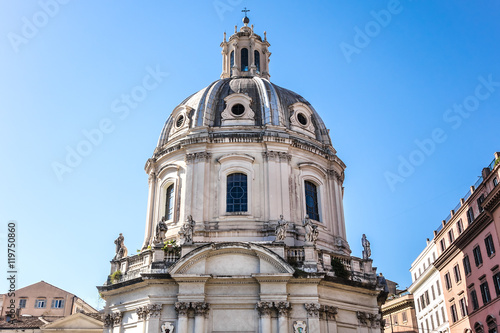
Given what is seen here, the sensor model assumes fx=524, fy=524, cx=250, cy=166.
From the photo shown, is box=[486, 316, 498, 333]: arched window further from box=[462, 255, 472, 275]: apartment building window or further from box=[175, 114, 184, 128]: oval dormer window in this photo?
box=[175, 114, 184, 128]: oval dormer window

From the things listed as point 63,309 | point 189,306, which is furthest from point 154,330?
point 63,309

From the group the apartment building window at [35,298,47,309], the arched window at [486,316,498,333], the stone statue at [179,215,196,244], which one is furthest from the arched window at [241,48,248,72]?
the apartment building window at [35,298,47,309]

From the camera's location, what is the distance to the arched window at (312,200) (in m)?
33.6

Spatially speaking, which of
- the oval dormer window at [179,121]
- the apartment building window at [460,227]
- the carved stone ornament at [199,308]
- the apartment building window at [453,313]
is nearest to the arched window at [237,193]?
the oval dormer window at [179,121]

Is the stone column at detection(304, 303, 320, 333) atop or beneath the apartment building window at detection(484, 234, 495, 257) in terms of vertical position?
beneath

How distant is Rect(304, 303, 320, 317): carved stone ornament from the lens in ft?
86.8

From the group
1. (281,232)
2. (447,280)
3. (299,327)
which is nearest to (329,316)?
(299,327)

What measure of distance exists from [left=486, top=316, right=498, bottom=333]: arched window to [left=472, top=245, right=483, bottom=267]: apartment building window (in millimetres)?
3877

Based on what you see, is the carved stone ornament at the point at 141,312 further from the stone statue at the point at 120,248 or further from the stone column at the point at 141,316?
the stone statue at the point at 120,248

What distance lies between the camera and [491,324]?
36.0m

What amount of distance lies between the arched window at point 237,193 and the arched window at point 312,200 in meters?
4.22

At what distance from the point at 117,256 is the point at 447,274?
28.3m

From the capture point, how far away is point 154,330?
2636cm

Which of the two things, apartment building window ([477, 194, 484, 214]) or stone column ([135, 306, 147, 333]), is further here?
apartment building window ([477, 194, 484, 214])
